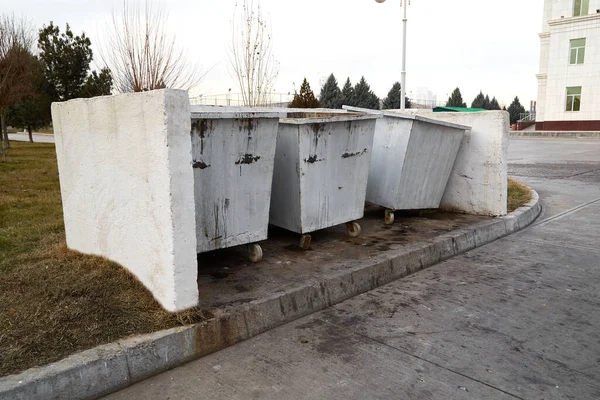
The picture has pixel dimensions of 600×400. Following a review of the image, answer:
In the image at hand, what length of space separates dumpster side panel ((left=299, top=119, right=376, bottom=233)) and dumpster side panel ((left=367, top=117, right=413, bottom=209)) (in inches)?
23.4

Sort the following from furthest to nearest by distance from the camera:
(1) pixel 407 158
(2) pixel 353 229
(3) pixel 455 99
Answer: (3) pixel 455 99
(1) pixel 407 158
(2) pixel 353 229

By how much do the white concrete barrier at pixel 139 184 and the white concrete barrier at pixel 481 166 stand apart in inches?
171

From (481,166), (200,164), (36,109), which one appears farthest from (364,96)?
(200,164)

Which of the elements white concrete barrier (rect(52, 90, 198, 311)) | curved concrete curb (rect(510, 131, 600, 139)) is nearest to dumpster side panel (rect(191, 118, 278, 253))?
white concrete barrier (rect(52, 90, 198, 311))

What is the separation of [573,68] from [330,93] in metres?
18.8

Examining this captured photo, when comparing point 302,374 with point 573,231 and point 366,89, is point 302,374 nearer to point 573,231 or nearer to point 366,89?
point 573,231

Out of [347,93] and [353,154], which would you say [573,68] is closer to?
[347,93]

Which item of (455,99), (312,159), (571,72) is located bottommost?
(312,159)

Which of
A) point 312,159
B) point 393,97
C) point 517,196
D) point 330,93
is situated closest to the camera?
point 312,159

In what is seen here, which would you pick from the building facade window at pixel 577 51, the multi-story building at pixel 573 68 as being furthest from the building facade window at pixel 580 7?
the building facade window at pixel 577 51

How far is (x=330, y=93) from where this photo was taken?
41.8 meters

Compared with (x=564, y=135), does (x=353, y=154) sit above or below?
above

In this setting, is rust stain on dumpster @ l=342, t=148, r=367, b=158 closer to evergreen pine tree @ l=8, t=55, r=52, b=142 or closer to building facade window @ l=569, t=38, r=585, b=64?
evergreen pine tree @ l=8, t=55, r=52, b=142

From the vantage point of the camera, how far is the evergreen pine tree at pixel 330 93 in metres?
41.3
